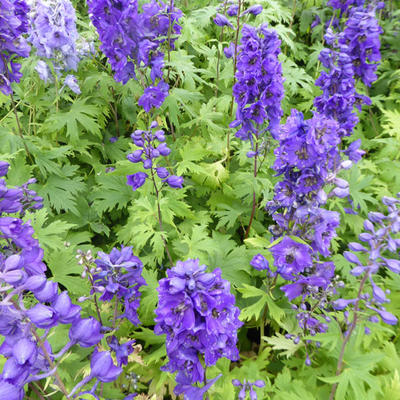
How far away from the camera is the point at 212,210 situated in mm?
3303

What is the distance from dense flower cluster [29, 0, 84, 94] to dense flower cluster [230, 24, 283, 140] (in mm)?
1787

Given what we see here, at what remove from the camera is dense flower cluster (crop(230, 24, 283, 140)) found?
8.40 ft

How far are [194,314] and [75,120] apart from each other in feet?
8.58

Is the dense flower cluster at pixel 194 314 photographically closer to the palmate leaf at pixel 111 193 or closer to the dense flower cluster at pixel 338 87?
the palmate leaf at pixel 111 193

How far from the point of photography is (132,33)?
117 inches

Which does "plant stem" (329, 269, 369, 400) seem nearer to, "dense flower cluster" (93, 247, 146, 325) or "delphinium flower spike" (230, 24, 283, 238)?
"dense flower cluster" (93, 247, 146, 325)

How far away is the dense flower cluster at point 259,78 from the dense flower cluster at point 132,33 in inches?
30.5

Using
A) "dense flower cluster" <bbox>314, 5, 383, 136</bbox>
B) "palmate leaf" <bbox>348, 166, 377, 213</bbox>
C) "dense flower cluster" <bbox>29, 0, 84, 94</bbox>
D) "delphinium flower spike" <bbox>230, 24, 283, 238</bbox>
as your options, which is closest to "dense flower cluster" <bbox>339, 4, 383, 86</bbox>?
"dense flower cluster" <bbox>314, 5, 383, 136</bbox>

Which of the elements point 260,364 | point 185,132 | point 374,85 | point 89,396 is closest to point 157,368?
point 260,364

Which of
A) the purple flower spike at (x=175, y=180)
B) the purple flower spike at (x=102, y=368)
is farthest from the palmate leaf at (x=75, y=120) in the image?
the purple flower spike at (x=102, y=368)

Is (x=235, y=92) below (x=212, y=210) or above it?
above

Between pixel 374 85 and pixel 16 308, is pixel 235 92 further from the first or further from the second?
pixel 374 85

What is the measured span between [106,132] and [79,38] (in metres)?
1.07

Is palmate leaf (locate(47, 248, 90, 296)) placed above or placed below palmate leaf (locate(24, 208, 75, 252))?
below
